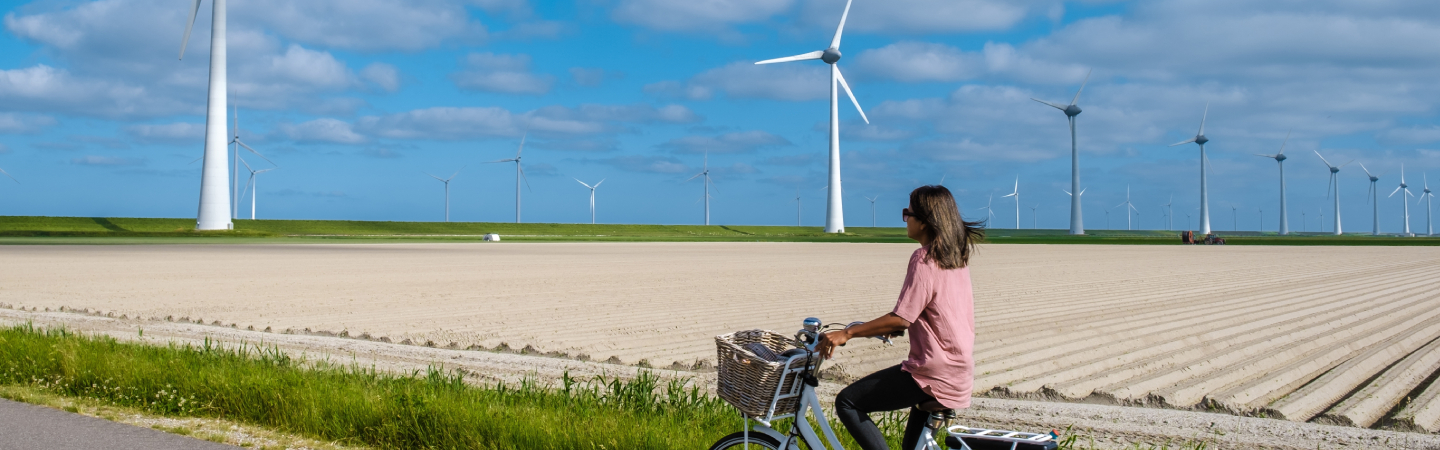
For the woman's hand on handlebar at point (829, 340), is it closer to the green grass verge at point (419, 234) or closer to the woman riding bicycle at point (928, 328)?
the woman riding bicycle at point (928, 328)

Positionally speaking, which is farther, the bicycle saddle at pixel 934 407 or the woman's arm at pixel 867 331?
the bicycle saddle at pixel 934 407

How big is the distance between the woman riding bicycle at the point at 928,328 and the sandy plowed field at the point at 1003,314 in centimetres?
546

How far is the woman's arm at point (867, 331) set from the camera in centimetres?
432

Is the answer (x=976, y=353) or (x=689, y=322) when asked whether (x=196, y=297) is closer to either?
(x=689, y=322)

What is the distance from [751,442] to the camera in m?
4.88

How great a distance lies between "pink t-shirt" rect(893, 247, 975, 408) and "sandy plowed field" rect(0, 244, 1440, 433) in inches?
216

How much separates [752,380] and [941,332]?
0.83m

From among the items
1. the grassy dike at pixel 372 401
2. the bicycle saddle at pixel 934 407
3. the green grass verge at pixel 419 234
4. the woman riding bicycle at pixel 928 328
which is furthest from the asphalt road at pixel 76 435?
the green grass verge at pixel 419 234

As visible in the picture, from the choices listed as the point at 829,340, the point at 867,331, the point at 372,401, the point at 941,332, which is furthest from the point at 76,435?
the point at 941,332

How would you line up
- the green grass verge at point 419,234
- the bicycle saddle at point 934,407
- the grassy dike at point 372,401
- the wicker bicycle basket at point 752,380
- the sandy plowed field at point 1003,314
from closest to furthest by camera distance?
1. the wicker bicycle basket at point 752,380
2. the bicycle saddle at point 934,407
3. the grassy dike at point 372,401
4. the sandy plowed field at point 1003,314
5. the green grass verge at point 419,234

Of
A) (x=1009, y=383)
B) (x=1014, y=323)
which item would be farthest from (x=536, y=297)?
(x=1009, y=383)

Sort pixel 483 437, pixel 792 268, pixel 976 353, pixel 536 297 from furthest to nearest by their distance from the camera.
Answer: pixel 792 268, pixel 536 297, pixel 976 353, pixel 483 437

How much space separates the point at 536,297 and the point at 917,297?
17871mm

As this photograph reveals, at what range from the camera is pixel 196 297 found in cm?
Result: 2183
